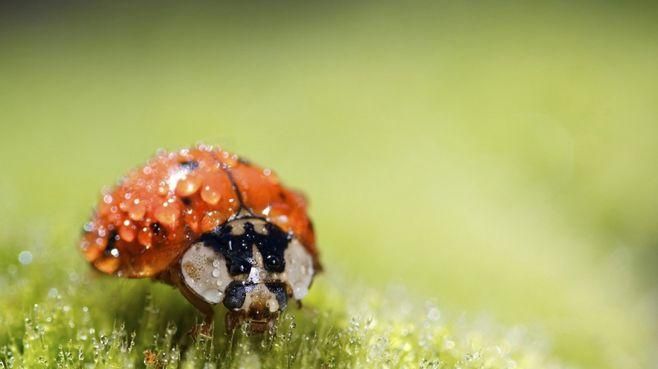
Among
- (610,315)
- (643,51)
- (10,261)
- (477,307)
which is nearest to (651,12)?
(643,51)

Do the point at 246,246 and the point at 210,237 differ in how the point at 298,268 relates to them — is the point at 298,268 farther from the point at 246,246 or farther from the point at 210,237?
the point at 210,237

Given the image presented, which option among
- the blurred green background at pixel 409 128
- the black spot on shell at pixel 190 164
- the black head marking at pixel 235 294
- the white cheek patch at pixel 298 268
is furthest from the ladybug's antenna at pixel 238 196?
the blurred green background at pixel 409 128

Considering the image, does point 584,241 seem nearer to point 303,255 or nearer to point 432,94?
point 432,94

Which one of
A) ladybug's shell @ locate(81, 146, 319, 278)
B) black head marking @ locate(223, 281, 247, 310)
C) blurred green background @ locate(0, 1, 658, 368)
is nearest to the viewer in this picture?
black head marking @ locate(223, 281, 247, 310)

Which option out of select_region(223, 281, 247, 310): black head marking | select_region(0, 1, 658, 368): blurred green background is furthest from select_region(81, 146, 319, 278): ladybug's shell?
select_region(0, 1, 658, 368): blurred green background

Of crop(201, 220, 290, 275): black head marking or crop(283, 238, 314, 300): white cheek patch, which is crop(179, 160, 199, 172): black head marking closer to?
crop(201, 220, 290, 275): black head marking

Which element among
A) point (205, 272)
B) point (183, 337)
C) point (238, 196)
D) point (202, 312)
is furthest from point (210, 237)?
point (183, 337)

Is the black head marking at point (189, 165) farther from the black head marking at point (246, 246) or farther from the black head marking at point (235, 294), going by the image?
the black head marking at point (235, 294)
